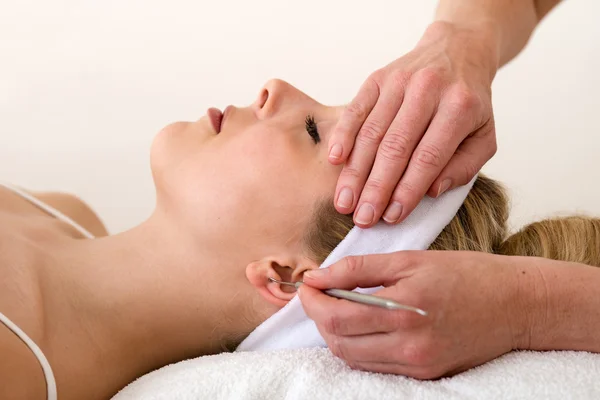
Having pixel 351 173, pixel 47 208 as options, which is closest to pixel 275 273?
pixel 351 173

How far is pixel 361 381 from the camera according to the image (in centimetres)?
107

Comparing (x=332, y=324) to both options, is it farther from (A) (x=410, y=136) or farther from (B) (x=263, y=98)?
(B) (x=263, y=98)

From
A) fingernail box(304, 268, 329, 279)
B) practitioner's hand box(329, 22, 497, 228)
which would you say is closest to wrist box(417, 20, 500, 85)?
practitioner's hand box(329, 22, 497, 228)

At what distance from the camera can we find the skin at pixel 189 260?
130 centimetres

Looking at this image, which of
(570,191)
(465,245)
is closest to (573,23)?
(570,191)

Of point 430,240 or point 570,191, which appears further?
point 570,191

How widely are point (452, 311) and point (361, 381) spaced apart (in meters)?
0.17

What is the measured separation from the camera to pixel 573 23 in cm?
222

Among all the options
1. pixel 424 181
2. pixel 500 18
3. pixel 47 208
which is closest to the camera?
pixel 424 181

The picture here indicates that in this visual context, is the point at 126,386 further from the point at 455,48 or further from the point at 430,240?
the point at 455,48

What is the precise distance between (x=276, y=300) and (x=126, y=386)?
31 cm

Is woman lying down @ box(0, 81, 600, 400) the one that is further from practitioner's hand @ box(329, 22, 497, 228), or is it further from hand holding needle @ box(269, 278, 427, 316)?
hand holding needle @ box(269, 278, 427, 316)

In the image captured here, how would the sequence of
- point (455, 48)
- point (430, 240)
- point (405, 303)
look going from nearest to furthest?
point (405, 303)
point (430, 240)
point (455, 48)

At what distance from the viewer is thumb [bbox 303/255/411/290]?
1.05 metres
